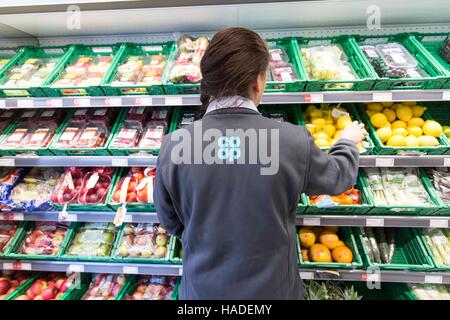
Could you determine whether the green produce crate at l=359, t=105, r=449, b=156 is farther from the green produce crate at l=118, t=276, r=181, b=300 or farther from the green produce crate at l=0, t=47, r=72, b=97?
the green produce crate at l=0, t=47, r=72, b=97

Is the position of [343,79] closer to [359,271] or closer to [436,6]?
[436,6]

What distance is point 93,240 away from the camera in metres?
1.97

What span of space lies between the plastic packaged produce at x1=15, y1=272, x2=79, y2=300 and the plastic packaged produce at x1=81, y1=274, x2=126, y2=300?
0.14 m

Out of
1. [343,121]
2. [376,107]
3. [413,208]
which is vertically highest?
[376,107]

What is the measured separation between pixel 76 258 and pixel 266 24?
1953 millimetres

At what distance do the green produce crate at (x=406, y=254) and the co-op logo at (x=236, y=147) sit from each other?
123 cm

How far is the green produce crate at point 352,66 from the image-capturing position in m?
1.43

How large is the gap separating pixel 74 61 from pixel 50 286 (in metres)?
1.59

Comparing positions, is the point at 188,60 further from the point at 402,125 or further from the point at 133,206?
the point at 402,125

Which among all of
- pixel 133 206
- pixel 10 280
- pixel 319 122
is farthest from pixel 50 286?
pixel 319 122

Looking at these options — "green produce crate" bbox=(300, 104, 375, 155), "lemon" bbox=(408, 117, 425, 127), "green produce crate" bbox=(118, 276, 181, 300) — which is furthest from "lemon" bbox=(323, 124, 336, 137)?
"green produce crate" bbox=(118, 276, 181, 300)

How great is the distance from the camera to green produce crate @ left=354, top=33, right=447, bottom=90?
1.41 m

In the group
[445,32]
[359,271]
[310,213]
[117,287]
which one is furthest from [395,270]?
[117,287]

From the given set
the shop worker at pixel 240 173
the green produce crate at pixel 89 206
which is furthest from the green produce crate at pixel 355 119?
the green produce crate at pixel 89 206
